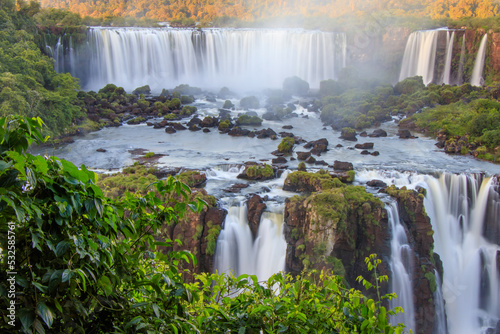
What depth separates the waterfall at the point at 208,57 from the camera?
3584cm

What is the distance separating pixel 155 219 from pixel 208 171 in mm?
13944

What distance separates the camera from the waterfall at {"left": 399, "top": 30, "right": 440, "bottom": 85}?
114 ft

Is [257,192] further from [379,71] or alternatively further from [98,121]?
[379,71]

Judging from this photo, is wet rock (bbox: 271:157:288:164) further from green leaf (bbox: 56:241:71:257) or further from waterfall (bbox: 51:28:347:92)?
waterfall (bbox: 51:28:347:92)

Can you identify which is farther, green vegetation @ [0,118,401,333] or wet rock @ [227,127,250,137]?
wet rock @ [227,127,250,137]

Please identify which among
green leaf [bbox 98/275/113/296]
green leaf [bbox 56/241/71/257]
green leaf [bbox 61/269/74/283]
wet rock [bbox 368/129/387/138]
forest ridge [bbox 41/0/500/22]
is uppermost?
forest ridge [bbox 41/0/500/22]

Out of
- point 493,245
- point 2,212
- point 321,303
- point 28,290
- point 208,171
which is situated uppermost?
point 2,212

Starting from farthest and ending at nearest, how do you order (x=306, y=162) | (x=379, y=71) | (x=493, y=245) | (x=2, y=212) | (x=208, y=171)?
(x=379, y=71) < (x=306, y=162) < (x=208, y=171) < (x=493, y=245) < (x=2, y=212)

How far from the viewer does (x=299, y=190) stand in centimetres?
1517

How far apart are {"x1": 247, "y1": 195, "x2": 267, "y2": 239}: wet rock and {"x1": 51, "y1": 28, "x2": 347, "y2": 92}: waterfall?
24.2 meters

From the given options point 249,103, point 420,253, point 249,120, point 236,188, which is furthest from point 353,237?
point 249,103

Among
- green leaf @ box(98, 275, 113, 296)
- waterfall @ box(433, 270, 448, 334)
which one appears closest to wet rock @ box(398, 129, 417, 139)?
waterfall @ box(433, 270, 448, 334)

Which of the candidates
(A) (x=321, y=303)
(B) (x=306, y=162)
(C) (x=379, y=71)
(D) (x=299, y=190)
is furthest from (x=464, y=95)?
(A) (x=321, y=303)

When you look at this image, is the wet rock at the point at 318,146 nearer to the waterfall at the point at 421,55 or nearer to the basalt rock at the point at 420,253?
the basalt rock at the point at 420,253
